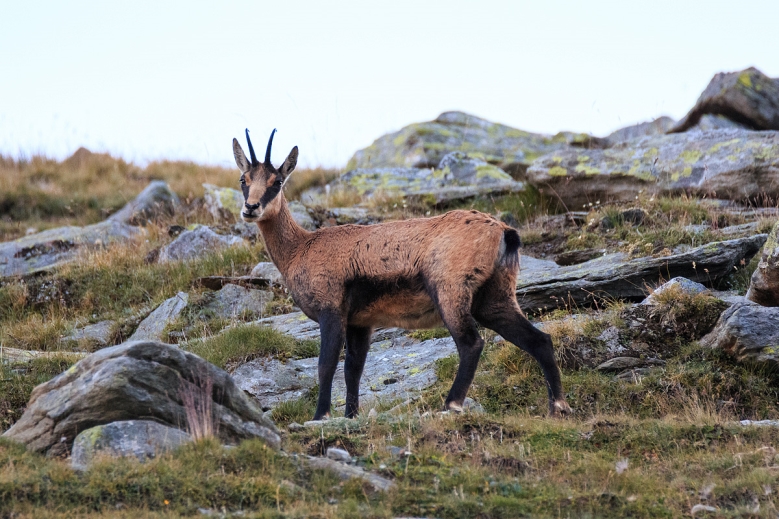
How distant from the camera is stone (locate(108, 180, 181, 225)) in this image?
18578 millimetres

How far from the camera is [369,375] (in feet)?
33.3

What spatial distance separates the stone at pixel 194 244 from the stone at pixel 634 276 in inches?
236

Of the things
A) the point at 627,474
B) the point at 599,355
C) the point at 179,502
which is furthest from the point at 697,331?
the point at 179,502

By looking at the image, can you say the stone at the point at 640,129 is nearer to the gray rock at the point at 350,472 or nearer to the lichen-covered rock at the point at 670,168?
the lichen-covered rock at the point at 670,168

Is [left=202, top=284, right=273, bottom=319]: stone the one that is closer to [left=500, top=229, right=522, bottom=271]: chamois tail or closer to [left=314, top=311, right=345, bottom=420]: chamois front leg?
[left=314, top=311, right=345, bottom=420]: chamois front leg

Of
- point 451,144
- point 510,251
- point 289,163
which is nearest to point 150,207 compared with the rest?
point 451,144

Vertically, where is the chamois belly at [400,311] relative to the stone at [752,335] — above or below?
above

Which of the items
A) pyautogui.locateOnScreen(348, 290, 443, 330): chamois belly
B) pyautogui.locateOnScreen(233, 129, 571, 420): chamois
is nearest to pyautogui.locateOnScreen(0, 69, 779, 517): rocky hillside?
pyautogui.locateOnScreen(233, 129, 571, 420): chamois

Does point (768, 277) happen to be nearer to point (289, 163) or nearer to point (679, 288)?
point (679, 288)

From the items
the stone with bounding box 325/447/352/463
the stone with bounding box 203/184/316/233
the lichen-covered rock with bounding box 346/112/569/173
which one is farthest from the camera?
the lichen-covered rock with bounding box 346/112/569/173

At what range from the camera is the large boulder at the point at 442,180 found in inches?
668

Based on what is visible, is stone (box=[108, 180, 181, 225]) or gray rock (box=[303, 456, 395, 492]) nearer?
gray rock (box=[303, 456, 395, 492])

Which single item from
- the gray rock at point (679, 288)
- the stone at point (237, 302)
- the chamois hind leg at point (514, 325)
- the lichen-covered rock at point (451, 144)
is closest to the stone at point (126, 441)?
the chamois hind leg at point (514, 325)

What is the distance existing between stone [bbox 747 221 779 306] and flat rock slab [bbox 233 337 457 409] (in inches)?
131
